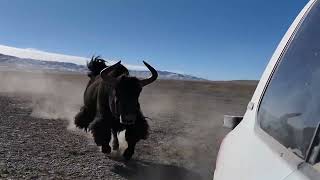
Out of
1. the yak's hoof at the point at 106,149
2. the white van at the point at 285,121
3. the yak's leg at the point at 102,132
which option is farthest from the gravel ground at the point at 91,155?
the white van at the point at 285,121

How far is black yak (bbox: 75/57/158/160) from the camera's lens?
10.6 metres

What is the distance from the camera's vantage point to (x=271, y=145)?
242cm

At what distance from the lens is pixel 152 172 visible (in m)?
10.2

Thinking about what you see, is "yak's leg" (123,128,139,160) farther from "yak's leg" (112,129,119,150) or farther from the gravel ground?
"yak's leg" (112,129,119,150)

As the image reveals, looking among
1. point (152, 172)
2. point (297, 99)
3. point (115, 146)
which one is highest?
point (297, 99)

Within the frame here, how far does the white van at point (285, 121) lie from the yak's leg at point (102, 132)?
8111 millimetres

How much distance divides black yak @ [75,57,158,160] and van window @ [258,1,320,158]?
7.72 meters

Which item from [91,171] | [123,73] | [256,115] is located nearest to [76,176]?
[91,171]

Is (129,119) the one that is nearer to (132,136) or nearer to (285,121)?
(132,136)

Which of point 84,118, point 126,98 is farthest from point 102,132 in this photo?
point 84,118

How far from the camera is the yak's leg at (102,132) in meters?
11.3

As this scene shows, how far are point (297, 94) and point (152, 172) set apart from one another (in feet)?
26.0

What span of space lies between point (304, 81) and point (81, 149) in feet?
34.6

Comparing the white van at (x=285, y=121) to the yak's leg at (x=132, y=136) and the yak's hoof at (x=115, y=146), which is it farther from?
the yak's hoof at (x=115, y=146)
